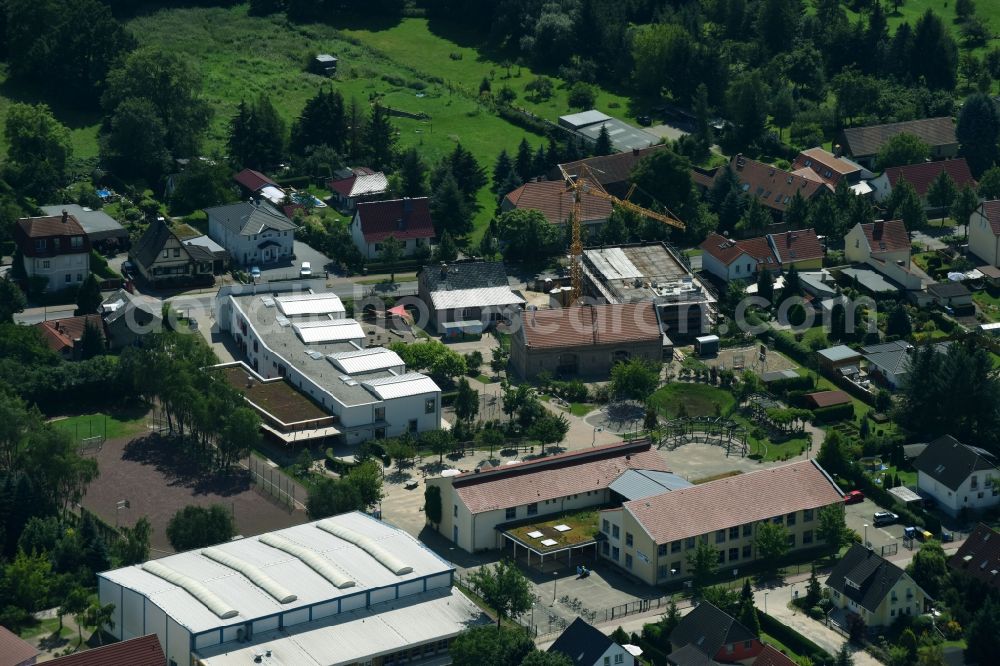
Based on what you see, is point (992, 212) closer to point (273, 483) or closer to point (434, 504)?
point (434, 504)

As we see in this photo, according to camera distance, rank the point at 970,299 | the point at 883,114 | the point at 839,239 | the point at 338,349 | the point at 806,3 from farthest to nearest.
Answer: the point at 806,3 < the point at 883,114 < the point at 839,239 < the point at 970,299 < the point at 338,349

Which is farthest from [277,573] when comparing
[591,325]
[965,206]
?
[965,206]

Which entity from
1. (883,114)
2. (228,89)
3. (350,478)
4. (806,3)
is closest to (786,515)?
(350,478)

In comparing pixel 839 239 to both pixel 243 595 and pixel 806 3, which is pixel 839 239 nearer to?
pixel 806 3

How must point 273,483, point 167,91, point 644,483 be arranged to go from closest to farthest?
point 644,483
point 273,483
point 167,91

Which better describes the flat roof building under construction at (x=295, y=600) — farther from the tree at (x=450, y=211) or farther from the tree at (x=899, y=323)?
the tree at (x=450, y=211)

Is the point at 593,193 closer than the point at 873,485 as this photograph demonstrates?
No

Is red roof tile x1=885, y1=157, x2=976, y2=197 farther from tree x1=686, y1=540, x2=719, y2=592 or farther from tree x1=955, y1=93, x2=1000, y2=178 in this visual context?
tree x1=686, y1=540, x2=719, y2=592

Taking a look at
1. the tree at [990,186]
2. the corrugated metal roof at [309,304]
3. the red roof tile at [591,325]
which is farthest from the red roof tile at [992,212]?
the corrugated metal roof at [309,304]
